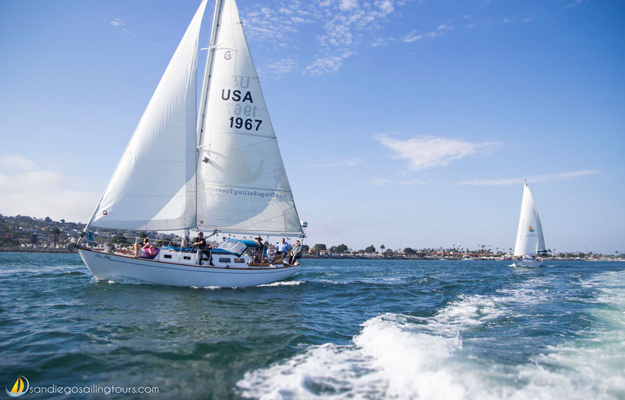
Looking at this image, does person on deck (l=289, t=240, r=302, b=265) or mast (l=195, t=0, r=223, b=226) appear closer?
mast (l=195, t=0, r=223, b=226)

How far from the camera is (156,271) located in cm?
1830

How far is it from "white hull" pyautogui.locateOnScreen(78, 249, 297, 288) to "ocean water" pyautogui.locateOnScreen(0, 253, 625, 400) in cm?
241

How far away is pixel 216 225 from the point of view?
21719mm

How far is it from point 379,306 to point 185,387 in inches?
445

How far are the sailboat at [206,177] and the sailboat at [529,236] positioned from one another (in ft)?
184

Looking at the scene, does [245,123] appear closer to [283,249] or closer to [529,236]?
[283,249]

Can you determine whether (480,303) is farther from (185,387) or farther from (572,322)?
(185,387)

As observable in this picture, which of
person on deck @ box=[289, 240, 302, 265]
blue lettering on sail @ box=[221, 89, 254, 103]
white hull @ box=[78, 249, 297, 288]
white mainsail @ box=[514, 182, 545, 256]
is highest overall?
blue lettering on sail @ box=[221, 89, 254, 103]

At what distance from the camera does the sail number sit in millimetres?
22266

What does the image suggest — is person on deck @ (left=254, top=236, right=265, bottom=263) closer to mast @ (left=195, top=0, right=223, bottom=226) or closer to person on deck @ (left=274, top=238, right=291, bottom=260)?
person on deck @ (left=274, top=238, right=291, bottom=260)

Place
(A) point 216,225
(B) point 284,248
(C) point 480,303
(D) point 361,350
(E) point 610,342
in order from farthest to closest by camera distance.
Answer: (B) point 284,248 → (A) point 216,225 → (C) point 480,303 → (E) point 610,342 → (D) point 361,350

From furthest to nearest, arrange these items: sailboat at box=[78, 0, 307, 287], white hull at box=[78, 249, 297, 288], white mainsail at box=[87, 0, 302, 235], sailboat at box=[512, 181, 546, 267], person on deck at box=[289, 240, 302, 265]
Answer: sailboat at box=[512, 181, 546, 267]
person on deck at box=[289, 240, 302, 265]
white mainsail at box=[87, 0, 302, 235]
sailboat at box=[78, 0, 307, 287]
white hull at box=[78, 249, 297, 288]

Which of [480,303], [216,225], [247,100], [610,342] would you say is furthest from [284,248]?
[610,342]

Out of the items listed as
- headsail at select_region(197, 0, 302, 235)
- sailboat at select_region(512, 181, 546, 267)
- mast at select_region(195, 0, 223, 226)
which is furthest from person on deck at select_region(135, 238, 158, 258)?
sailboat at select_region(512, 181, 546, 267)
